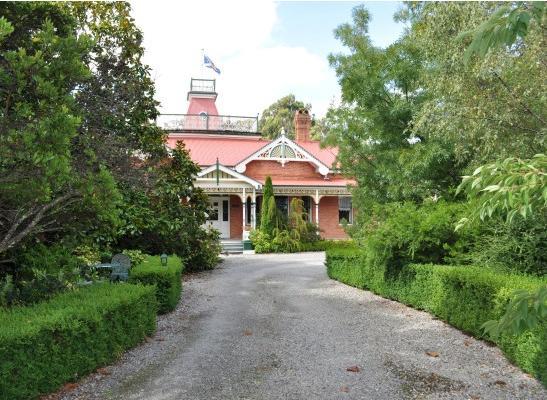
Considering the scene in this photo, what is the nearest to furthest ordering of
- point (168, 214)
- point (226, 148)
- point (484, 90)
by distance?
1. point (484, 90)
2. point (168, 214)
3. point (226, 148)

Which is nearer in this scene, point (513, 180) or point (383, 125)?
point (513, 180)

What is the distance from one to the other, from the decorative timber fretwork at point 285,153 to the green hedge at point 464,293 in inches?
669

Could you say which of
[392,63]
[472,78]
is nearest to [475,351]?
[472,78]

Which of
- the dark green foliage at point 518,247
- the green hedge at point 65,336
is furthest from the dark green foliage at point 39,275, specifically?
the dark green foliage at point 518,247

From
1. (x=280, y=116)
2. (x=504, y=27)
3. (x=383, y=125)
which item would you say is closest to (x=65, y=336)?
(x=504, y=27)

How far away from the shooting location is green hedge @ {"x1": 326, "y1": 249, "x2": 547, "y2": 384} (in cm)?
564

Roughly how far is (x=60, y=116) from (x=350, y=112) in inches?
425

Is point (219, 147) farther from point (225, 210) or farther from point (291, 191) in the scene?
point (291, 191)

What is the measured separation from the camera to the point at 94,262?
32.4ft

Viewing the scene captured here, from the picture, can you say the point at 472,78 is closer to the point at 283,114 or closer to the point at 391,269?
the point at 391,269

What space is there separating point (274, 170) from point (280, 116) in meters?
31.8

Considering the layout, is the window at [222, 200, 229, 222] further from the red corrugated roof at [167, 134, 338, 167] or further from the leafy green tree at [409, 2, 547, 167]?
the leafy green tree at [409, 2, 547, 167]

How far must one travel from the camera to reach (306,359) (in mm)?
6383

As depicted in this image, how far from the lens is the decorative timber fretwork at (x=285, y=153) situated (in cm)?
2909
